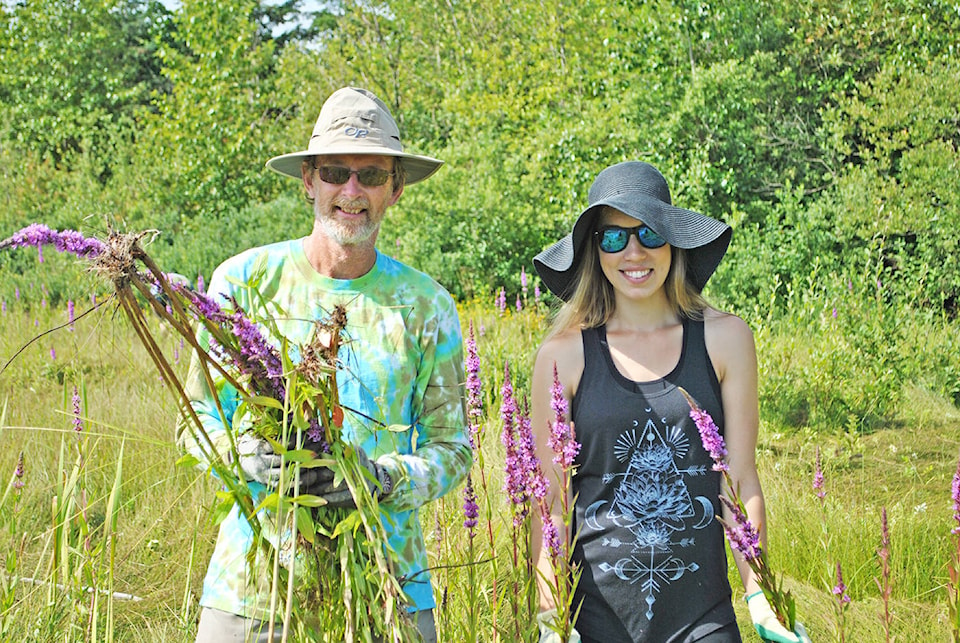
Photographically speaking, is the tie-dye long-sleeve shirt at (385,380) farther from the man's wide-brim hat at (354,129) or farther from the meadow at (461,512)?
the man's wide-brim hat at (354,129)

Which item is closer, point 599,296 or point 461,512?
point 599,296

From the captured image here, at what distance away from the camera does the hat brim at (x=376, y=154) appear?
262 centimetres

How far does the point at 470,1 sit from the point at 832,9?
32.6 ft

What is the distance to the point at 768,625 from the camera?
214 cm

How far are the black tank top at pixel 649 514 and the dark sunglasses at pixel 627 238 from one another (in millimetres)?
318

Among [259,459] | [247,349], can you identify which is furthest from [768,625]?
[247,349]

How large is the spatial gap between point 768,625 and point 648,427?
1.99 ft

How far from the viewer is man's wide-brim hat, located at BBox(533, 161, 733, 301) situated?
2697 millimetres

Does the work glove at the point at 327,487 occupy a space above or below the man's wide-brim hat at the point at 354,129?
below

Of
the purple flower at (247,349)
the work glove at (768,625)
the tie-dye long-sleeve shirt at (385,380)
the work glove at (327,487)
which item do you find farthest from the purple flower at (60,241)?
the work glove at (768,625)

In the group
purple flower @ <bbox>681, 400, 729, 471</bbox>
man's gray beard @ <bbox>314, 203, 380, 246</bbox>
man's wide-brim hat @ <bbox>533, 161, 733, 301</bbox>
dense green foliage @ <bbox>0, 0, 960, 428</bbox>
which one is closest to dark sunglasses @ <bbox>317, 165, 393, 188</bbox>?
man's gray beard @ <bbox>314, 203, 380, 246</bbox>

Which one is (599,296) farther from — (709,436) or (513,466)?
(709,436)

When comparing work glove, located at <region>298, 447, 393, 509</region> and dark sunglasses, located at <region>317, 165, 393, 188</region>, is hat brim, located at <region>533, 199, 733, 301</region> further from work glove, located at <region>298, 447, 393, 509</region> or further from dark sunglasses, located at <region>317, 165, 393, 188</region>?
work glove, located at <region>298, 447, 393, 509</region>

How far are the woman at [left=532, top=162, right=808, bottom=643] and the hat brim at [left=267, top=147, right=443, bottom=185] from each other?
1.77 ft
